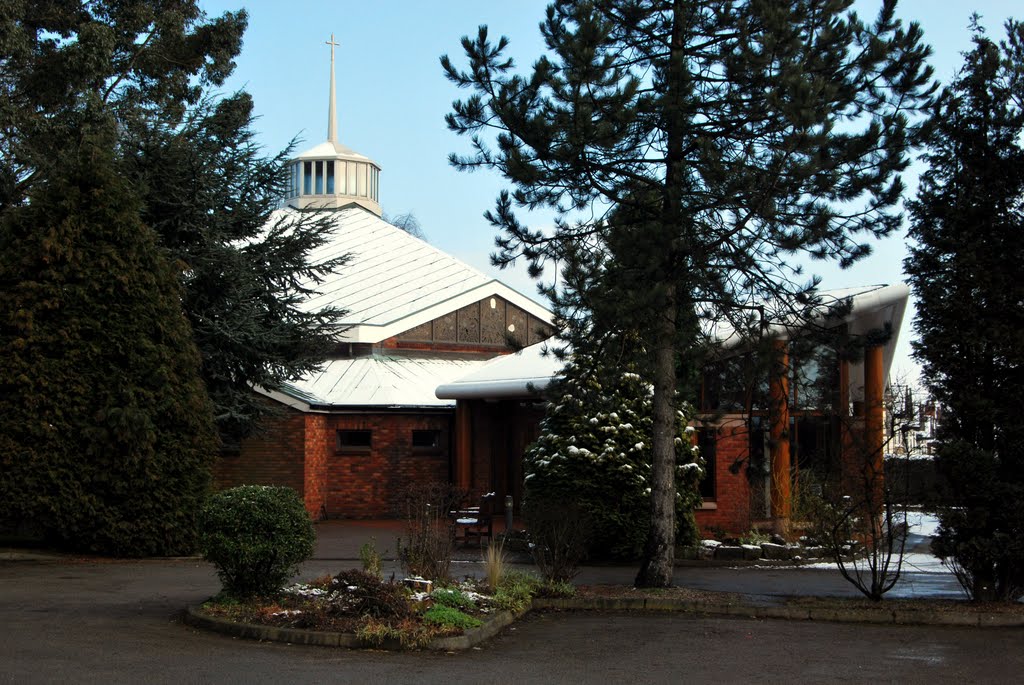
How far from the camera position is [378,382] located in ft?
97.8

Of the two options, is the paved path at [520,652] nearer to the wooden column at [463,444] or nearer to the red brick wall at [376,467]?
the wooden column at [463,444]

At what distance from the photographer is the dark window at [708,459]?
71.2 feet

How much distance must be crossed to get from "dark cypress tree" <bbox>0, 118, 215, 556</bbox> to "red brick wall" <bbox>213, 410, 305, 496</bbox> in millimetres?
7374

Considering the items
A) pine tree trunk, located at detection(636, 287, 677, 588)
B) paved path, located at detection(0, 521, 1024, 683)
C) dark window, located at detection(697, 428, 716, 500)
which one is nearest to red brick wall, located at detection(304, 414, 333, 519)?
dark window, located at detection(697, 428, 716, 500)

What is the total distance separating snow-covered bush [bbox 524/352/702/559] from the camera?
60.0 ft

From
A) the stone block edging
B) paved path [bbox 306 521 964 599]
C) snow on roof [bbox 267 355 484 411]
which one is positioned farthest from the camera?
snow on roof [bbox 267 355 484 411]

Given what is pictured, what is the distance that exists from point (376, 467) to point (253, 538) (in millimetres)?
16717

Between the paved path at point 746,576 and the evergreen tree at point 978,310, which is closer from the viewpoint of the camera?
the evergreen tree at point 978,310

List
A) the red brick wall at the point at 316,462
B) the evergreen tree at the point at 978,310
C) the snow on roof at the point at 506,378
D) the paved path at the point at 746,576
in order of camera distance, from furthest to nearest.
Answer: the red brick wall at the point at 316,462 → the snow on roof at the point at 506,378 → the paved path at the point at 746,576 → the evergreen tree at the point at 978,310

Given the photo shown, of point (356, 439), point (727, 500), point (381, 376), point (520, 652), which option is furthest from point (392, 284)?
point (520, 652)

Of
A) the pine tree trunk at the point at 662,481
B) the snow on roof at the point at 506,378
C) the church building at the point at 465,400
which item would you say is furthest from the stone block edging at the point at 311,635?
the snow on roof at the point at 506,378

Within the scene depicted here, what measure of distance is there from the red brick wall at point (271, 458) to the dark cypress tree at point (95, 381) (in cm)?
737

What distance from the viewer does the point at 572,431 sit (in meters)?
18.9

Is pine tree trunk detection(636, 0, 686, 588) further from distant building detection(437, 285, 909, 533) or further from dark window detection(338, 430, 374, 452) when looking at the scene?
dark window detection(338, 430, 374, 452)
